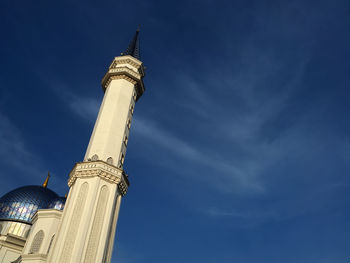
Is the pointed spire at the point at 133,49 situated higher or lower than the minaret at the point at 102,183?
higher

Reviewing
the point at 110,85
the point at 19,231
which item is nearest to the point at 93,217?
the point at 110,85

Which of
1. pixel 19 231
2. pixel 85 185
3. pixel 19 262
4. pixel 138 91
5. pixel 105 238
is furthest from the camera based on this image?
pixel 19 231

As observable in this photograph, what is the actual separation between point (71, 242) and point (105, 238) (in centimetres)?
228

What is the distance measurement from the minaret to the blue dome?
Answer: 17629mm

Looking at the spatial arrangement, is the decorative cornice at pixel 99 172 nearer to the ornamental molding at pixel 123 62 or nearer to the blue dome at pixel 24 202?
the ornamental molding at pixel 123 62

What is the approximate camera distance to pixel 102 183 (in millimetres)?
28359

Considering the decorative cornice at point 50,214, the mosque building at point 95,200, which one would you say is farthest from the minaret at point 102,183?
the decorative cornice at point 50,214

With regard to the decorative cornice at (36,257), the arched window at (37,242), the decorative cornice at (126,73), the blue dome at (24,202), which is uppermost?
the decorative cornice at (126,73)

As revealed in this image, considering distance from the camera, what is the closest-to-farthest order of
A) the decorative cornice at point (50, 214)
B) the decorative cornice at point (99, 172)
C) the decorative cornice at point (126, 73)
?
the decorative cornice at point (99, 172) < the decorative cornice at point (126, 73) < the decorative cornice at point (50, 214)

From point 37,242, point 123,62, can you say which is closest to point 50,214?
point 37,242

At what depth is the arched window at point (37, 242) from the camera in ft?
120

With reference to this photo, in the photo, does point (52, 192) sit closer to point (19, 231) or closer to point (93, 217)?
point (19, 231)

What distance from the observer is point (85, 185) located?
2827 centimetres

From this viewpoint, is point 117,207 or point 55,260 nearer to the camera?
point 55,260
